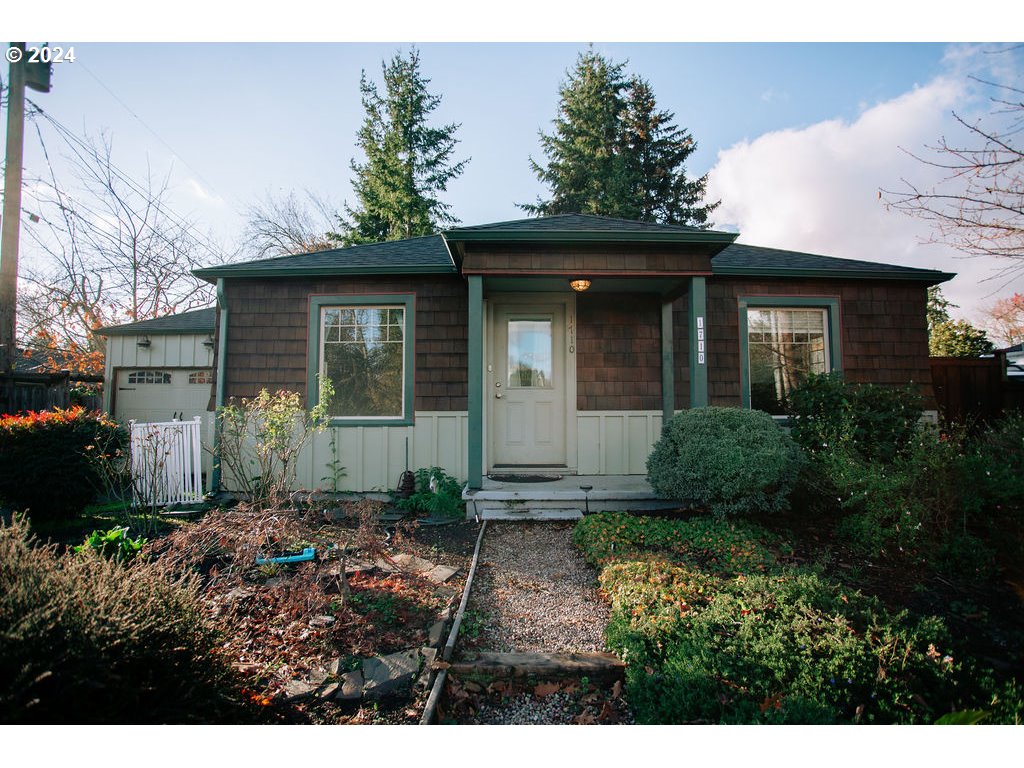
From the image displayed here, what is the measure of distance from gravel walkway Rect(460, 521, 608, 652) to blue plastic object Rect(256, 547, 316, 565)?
4.18ft

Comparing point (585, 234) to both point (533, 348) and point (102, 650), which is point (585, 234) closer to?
point (533, 348)

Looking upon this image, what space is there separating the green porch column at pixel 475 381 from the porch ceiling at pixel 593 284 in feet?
0.82

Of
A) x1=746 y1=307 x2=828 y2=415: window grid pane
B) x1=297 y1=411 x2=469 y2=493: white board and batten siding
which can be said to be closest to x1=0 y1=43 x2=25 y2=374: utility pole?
x1=297 y1=411 x2=469 y2=493: white board and batten siding

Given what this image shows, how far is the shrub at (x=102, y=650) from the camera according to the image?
49.4 inches

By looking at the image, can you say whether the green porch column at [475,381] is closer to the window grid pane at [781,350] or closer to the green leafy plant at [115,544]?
the green leafy plant at [115,544]

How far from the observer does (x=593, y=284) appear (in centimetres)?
571

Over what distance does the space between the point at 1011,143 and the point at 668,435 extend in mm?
3370

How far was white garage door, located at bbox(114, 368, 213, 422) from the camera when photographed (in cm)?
857

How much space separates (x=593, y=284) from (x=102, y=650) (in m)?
5.30

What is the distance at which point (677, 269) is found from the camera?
195 inches

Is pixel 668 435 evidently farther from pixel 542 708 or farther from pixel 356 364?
pixel 356 364

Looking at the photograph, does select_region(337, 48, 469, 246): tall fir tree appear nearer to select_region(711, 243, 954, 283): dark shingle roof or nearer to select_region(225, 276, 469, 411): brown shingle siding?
select_region(225, 276, 469, 411): brown shingle siding

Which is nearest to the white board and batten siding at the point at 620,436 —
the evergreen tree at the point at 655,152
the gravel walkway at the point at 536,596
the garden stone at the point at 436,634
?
the gravel walkway at the point at 536,596
